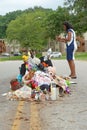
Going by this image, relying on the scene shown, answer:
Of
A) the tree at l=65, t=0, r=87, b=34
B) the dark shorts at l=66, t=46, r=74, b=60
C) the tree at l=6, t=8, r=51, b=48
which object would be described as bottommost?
the tree at l=6, t=8, r=51, b=48

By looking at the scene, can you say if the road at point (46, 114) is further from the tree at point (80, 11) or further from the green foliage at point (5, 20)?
the green foliage at point (5, 20)

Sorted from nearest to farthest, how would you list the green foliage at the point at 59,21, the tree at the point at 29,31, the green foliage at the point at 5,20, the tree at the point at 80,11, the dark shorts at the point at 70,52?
the dark shorts at the point at 70,52 < the tree at the point at 80,11 < the green foliage at the point at 59,21 < the tree at the point at 29,31 < the green foliage at the point at 5,20

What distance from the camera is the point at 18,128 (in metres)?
7.72

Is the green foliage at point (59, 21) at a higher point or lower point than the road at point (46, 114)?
higher

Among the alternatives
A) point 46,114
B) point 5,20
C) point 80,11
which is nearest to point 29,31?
point 5,20

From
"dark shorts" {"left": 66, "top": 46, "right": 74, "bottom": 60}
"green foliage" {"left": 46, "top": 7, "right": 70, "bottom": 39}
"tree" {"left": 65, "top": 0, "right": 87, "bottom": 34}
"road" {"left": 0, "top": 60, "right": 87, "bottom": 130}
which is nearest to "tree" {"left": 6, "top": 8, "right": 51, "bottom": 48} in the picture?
"green foliage" {"left": 46, "top": 7, "right": 70, "bottom": 39}

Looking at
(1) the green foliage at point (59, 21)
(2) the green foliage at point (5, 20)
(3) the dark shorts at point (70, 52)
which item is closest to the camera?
(3) the dark shorts at point (70, 52)

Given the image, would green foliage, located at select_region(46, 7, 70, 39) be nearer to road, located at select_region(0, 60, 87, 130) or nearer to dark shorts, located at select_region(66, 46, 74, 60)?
dark shorts, located at select_region(66, 46, 74, 60)

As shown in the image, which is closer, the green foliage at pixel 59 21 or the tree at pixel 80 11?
the tree at pixel 80 11

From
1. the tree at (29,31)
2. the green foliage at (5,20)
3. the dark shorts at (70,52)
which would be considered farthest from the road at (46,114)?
the green foliage at (5,20)

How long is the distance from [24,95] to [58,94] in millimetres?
829

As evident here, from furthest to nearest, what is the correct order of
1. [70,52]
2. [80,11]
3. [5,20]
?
[5,20] < [80,11] < [70,52]

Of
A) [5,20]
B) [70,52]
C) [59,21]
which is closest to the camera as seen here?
[70,52]

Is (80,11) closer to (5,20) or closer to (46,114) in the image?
(46,114)
